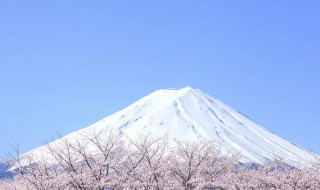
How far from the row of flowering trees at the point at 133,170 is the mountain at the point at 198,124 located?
250 feet

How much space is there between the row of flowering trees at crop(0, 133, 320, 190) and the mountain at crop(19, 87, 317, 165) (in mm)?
76335

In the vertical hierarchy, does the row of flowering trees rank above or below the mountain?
below

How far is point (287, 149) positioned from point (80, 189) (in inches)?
3870

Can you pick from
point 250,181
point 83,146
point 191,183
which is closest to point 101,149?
point 83,146

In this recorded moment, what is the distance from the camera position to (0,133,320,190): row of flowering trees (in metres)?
14.6

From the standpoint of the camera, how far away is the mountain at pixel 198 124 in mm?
104812

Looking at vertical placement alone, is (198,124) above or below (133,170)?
above

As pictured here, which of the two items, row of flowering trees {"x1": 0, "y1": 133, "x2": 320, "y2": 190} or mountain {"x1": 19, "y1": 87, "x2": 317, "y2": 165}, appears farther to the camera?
mountain {"x1": 19, "y1": 87, "x2": 317, "y2": 165}

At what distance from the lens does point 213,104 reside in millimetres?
129750

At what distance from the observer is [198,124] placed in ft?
380

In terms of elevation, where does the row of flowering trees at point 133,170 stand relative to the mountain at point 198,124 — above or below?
below

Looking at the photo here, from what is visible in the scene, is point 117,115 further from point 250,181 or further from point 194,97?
point 250,181

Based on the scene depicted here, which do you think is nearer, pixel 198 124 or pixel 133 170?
pixel 133 170

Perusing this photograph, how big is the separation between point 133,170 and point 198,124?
100m
